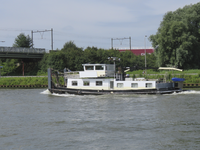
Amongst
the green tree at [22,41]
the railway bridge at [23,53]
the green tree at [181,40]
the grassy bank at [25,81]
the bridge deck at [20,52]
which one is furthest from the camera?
the green tree at [22,41]

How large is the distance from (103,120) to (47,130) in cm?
501

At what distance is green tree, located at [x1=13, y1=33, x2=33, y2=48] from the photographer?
354 ft

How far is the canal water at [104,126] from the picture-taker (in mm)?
18172

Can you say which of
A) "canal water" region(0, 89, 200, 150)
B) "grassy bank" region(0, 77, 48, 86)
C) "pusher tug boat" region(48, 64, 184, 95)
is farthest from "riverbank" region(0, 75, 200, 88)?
"canal water" region(0, 89, 200, 150)

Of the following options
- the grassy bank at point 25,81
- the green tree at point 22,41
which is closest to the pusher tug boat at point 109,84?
the grassy bank at point 25,81

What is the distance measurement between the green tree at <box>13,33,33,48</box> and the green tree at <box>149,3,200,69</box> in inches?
2108

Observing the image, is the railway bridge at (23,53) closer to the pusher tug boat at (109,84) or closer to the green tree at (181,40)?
the green tree at (181,40)

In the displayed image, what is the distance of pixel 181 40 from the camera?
6675 centimetres

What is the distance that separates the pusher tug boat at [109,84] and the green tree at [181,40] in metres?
26.2

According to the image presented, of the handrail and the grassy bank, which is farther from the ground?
the handrail

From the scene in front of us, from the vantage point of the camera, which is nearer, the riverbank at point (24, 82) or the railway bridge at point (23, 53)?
the riverbank at point (24, 82)

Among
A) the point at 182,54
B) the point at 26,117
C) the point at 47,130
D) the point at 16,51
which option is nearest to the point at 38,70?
the point at 16,51

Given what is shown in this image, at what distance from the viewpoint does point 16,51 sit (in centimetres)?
8469

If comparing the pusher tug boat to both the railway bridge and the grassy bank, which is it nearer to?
the grassy bank
